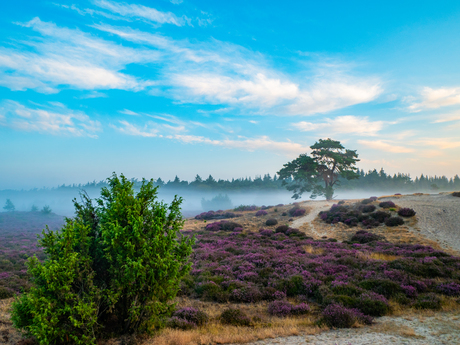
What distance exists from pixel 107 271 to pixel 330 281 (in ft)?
32.1

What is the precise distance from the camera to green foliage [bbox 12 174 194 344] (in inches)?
204

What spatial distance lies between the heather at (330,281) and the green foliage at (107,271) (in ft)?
15.6

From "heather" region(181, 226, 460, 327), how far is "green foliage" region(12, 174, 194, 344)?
4759 mm

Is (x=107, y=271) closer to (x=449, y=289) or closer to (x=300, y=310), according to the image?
(x=300, y=310)

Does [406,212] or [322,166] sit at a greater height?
Result: [322,166]

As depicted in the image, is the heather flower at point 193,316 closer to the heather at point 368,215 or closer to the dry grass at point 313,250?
the dry grass at point 313,250

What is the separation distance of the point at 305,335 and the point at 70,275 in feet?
21.0

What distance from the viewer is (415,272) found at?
11539mm

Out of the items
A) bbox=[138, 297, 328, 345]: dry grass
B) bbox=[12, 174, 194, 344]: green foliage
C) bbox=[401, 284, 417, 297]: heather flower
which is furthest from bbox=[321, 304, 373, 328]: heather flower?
bbox=[12, 174, 194, 344]: green foliage

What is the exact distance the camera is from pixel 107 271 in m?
6.43

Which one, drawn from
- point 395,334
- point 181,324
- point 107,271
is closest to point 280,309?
point 395,334

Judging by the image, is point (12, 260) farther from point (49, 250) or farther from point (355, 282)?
point (355, 282)

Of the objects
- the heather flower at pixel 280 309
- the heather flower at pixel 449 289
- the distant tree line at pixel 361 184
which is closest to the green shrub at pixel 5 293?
the heather flower at pixel 280 309

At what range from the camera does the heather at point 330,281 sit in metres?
8.67
